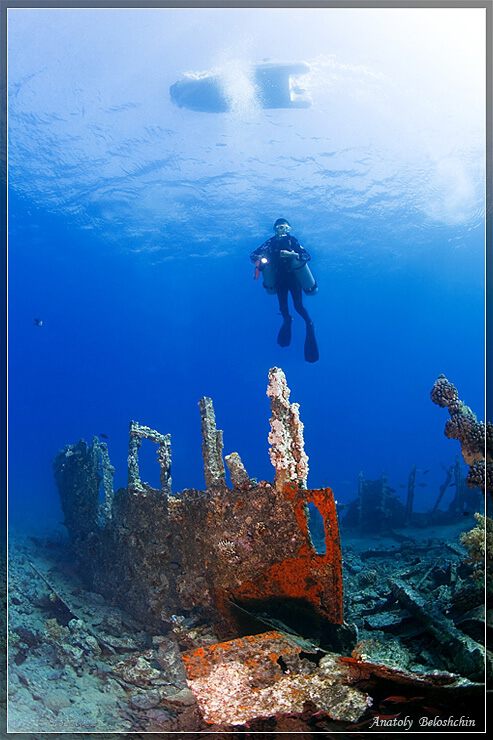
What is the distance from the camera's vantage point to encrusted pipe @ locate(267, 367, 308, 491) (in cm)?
542

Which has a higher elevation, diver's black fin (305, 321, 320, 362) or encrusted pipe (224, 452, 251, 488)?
diver's black fin (305, 321, 320, 362)

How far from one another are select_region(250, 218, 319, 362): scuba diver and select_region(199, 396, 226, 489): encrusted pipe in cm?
590

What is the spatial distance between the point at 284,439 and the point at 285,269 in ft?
26.5

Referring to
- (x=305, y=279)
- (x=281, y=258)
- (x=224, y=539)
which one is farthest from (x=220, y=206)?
(x=224, y=539)

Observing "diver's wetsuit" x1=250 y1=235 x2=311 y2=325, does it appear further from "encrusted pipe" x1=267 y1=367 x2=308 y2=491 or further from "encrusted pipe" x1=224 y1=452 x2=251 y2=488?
"encrusted pipe" x1=224 y1=452 x2=251 y2=488

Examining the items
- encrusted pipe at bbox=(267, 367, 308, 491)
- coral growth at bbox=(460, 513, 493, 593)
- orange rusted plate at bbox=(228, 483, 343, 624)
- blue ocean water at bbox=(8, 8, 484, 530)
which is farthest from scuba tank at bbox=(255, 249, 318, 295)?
coral growth at bbox=(460, 513, 493, 593)

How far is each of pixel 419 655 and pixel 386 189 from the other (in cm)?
3031

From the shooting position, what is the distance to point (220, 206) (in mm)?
31594

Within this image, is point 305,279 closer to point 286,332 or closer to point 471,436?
point 286,332

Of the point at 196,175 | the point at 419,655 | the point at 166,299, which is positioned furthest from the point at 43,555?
the point at 166,299

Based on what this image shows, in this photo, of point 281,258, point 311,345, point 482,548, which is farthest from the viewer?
point 311,345

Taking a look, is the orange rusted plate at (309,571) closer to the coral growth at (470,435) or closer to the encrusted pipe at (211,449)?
the encrusted pipe at (211,449)

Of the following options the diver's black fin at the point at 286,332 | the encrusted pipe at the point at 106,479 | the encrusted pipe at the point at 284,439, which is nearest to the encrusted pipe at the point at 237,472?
the encrusted pipe at the point at 284,439

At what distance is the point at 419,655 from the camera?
4.70 metres
